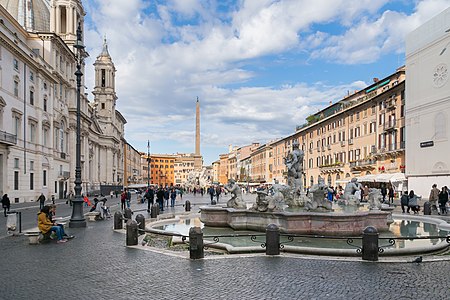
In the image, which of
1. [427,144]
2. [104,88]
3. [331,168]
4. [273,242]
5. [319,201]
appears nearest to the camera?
[273,242]

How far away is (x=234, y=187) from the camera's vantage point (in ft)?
53.6

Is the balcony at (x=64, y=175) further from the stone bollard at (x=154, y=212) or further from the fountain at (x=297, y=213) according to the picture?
the fountain at (x=297, y=213)

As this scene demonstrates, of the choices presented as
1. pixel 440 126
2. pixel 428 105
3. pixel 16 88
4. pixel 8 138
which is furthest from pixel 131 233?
pixel 428 105

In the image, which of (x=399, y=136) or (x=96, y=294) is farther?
(x=399, y=136)

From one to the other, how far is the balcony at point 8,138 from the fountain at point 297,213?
23.8 metres

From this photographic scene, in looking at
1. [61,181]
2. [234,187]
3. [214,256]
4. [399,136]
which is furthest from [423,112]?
[61,181]

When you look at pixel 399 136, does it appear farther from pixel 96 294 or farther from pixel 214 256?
pixel 96 294

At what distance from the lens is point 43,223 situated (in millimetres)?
11625

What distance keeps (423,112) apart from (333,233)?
1059 inches

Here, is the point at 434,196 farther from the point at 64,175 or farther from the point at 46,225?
the point at 64,175

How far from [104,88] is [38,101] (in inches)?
2101

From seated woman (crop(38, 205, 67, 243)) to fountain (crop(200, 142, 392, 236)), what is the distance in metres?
5.87

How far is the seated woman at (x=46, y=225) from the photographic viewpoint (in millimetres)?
11602

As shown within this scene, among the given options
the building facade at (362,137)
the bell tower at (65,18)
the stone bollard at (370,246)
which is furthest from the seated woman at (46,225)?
the bell tower at (65,18)
